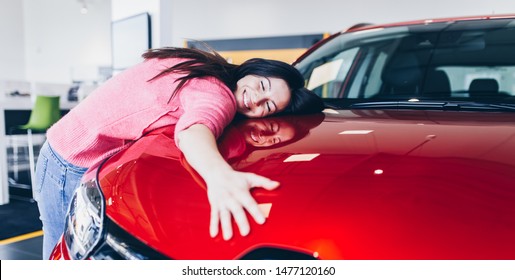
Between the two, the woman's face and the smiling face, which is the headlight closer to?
the smiling face

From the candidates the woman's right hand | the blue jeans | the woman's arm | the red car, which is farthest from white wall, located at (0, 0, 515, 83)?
the woman's right hand

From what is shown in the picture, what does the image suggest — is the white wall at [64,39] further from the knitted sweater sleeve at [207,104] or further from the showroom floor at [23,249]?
the knitted sweater sleeve at [207,104]

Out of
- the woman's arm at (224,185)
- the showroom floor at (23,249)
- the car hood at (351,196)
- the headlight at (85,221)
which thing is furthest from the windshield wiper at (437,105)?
the showroom floor at (23,249)

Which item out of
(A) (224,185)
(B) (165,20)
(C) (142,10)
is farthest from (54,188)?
(C) (142,10)

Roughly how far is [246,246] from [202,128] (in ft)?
1.15

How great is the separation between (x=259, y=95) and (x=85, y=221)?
0.59 metres

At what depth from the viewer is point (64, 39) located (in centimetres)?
1173

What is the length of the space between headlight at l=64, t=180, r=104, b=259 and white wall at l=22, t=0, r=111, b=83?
11.1 metres

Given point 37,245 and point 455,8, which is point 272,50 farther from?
point 37,245

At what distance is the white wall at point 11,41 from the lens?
468 inches

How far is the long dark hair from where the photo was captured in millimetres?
1186

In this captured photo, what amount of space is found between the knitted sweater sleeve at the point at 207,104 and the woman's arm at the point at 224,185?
0.09 meters

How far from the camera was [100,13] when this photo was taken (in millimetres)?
11125
